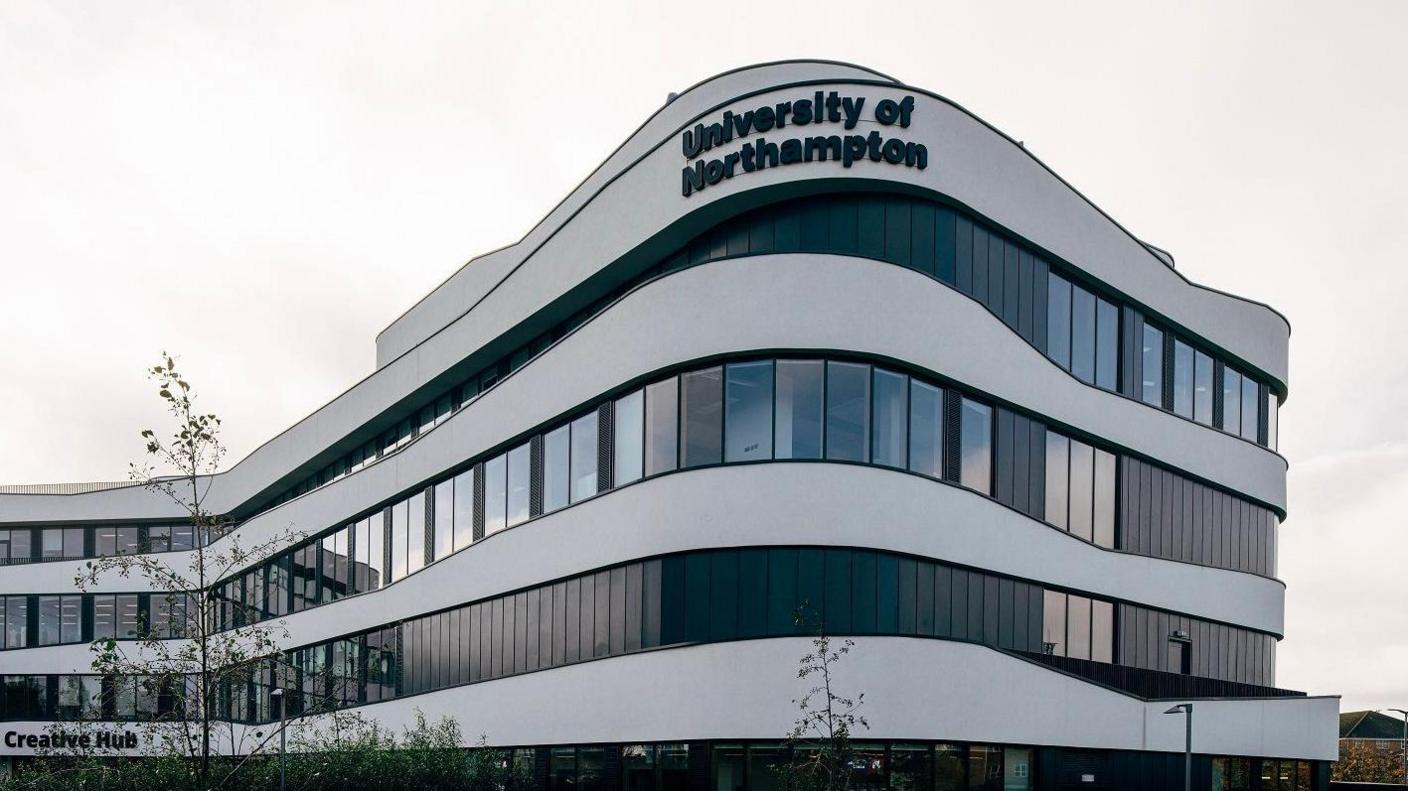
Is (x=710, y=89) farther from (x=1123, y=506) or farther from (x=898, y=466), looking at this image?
(x=1123, y=506)

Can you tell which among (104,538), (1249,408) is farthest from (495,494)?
(104,538)

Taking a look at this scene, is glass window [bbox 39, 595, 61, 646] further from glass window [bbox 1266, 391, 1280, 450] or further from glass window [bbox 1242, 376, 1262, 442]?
glass window [bbox 1266, 391, 1280, 450]

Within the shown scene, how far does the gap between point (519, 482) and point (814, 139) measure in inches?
525

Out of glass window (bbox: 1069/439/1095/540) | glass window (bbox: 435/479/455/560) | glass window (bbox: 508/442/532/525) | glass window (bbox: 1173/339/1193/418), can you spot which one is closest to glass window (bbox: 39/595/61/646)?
glass window (bbox: 435/479/455/560)

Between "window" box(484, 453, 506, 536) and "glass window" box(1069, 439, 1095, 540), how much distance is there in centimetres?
1596

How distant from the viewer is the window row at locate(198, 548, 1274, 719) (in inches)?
1043

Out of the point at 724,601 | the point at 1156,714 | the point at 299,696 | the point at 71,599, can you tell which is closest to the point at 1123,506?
the point at 1156,714

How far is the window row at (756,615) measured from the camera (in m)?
26.5

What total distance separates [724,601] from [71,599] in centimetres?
5395

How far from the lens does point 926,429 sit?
28.6 meters

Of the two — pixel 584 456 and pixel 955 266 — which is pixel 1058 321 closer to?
pixel 955 266

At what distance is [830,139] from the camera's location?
1099 inches

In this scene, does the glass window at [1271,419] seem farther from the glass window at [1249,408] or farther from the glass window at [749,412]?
the glass window at [749,412]

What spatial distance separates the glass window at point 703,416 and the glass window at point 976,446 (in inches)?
242
